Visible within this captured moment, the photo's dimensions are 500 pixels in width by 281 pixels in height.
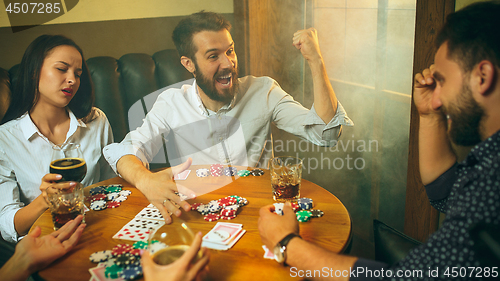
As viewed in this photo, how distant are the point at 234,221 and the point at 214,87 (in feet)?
3.29

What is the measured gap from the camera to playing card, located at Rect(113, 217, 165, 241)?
103 cm

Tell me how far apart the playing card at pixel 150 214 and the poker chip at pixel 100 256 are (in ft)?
0.75

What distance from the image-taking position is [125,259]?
0.88 meters

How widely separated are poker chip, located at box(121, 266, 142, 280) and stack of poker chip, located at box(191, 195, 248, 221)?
0.32 m

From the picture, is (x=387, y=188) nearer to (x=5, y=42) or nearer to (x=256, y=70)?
(x=256, y=70)

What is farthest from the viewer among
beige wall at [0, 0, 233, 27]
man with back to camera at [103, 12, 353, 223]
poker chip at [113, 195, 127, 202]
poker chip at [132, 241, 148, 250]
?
man with back to camera at [103, 12, 353, 223]

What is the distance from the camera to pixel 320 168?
8.01 ft

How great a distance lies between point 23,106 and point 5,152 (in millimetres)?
228

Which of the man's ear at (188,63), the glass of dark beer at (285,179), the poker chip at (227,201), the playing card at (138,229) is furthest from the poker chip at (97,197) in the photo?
the man's ear at (188,63)

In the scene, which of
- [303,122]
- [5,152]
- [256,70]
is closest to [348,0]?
[256,70]

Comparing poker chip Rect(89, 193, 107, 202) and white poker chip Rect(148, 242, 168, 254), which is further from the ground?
white poker chip Rect(148, 242, 168, 254)

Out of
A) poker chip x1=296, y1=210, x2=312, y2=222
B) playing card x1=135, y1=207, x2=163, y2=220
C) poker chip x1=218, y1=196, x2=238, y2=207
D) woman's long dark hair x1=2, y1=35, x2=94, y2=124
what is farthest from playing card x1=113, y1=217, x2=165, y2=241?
woman's long dark hair x1=2, y1=35, x2=94, y2=124

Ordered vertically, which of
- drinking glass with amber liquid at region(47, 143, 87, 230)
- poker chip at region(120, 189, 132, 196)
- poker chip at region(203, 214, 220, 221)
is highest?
drinking glass with amber liquid at region(47, 143, 87, 230)

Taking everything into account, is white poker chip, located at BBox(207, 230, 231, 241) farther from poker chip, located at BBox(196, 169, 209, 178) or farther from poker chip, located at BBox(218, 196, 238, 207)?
poker chip, located at BBox(196, 169, 209, 178)
